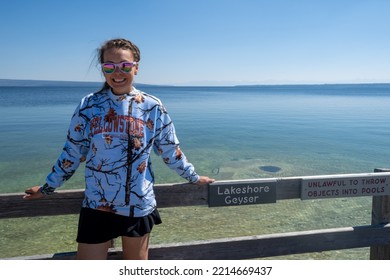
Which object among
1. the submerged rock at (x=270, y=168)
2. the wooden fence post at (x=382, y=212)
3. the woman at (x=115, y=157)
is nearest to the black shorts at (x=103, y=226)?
the woman at (x=115, y=157)

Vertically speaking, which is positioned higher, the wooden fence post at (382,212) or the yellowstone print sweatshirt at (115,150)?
the yellowstone print sweatshirt at (115,150)

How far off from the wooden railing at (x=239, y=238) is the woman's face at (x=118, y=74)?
891 millimetres

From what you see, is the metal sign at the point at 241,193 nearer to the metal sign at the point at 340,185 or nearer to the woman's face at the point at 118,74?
the metal sign at the point at 340,185

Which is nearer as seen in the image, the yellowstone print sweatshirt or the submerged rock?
the yellowstone print sweatshirt

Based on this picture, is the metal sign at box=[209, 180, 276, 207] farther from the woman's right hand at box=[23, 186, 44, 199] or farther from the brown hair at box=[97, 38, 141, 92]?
the woman's right hand at box=[23, 186, 44, 199]

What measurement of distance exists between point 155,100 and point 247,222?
242 inches

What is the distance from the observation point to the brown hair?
100 inches

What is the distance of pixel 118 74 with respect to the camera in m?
2.50

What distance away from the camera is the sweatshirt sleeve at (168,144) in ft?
8.68

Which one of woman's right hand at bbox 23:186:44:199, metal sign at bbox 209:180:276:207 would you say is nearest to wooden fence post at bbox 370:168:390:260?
metal sign at bbox 209:180:276:207

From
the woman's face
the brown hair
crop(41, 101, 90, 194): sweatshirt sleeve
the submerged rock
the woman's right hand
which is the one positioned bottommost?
the submerged rock

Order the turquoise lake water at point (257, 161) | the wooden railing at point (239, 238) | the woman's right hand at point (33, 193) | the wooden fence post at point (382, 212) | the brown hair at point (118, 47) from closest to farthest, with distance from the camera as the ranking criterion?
the brown hair at point (118, 47), the woman's right hand at point (33, 193), the wooden railing at point (239, 238), the wooden fence post at point (382, 212), the turquoise lake water at point (257, 161)
